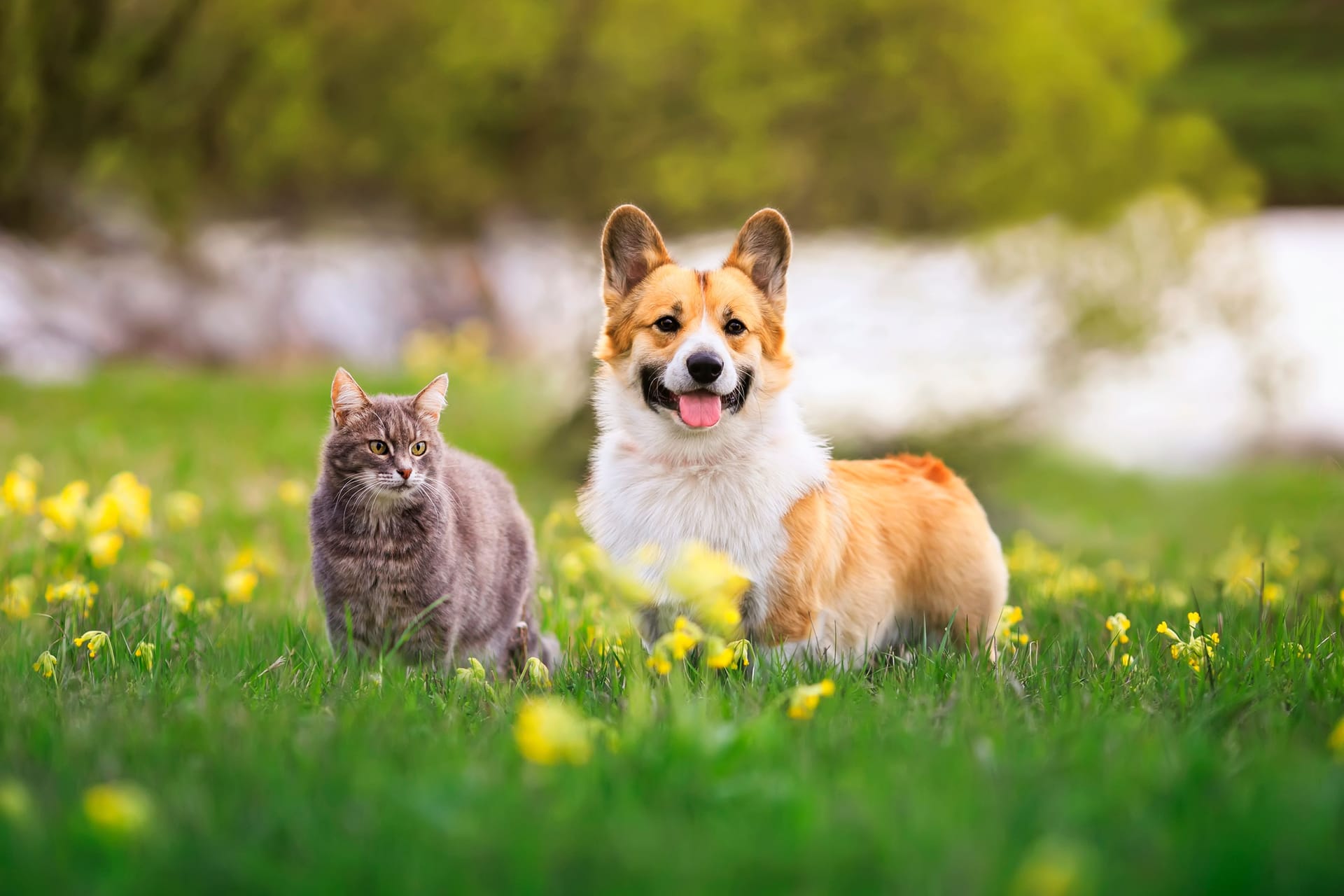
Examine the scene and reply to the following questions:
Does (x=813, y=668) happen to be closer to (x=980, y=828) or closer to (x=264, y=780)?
(x=980, y=828)

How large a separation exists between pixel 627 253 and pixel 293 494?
2534 mm

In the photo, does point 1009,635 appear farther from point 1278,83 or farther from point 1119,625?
point 1278,83

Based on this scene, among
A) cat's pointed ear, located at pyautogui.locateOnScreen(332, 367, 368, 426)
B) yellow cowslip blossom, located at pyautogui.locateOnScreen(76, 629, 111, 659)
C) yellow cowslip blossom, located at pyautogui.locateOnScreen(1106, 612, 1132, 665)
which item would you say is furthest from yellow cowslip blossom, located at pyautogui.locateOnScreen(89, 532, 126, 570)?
yellow cowslip blossom, located at pyautogui.locateOnScreen(1106, 612, 1132, 665)

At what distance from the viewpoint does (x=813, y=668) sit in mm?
3225

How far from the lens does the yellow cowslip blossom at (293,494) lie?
17.7 ft

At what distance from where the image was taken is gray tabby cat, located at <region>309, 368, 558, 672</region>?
343 centimetres

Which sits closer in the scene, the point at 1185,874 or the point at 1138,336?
the point at 1185,874

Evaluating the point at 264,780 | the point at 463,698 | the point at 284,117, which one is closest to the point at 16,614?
the point at 463,698

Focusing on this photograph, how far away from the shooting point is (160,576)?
453 cm

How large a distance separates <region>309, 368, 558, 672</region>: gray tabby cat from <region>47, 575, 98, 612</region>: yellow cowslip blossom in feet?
2.86

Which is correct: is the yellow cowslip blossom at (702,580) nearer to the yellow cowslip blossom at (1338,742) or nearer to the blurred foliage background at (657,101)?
the yellow cowslip blossom at (1338,742)

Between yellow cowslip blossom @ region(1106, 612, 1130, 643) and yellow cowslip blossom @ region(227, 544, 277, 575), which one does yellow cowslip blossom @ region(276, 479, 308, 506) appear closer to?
yellow cowslip blossom @ region(227, 544, 277, 575)

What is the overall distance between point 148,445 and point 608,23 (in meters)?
4.50

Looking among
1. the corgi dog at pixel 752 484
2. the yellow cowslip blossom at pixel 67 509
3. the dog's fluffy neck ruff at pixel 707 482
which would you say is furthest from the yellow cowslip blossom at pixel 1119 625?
the yellow cowslip blossom at pixel 67 509
